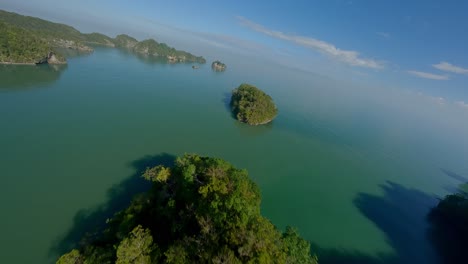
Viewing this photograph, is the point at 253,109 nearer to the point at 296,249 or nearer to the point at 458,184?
the point at 296,249

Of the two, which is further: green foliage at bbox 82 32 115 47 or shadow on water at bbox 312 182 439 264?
green foliage at bbox 82 32 115 47

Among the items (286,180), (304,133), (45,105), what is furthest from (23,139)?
(304,133)

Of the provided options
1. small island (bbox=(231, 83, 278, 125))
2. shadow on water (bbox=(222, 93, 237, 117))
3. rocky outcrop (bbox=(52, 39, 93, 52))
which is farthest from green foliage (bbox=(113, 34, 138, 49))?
small island (bbox=(231, 83, 278, 125))

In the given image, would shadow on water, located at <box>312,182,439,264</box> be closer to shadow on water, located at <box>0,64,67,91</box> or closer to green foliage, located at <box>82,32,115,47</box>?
shadow on water, located at <box>0,64,67,91</box>

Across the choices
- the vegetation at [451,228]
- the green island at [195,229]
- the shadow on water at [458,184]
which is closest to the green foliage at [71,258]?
the green island at [195,229]

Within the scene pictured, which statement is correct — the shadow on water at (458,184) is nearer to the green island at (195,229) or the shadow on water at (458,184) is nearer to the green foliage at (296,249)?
the green foliage at (296,249)

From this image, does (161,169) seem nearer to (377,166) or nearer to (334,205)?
(334,205)
